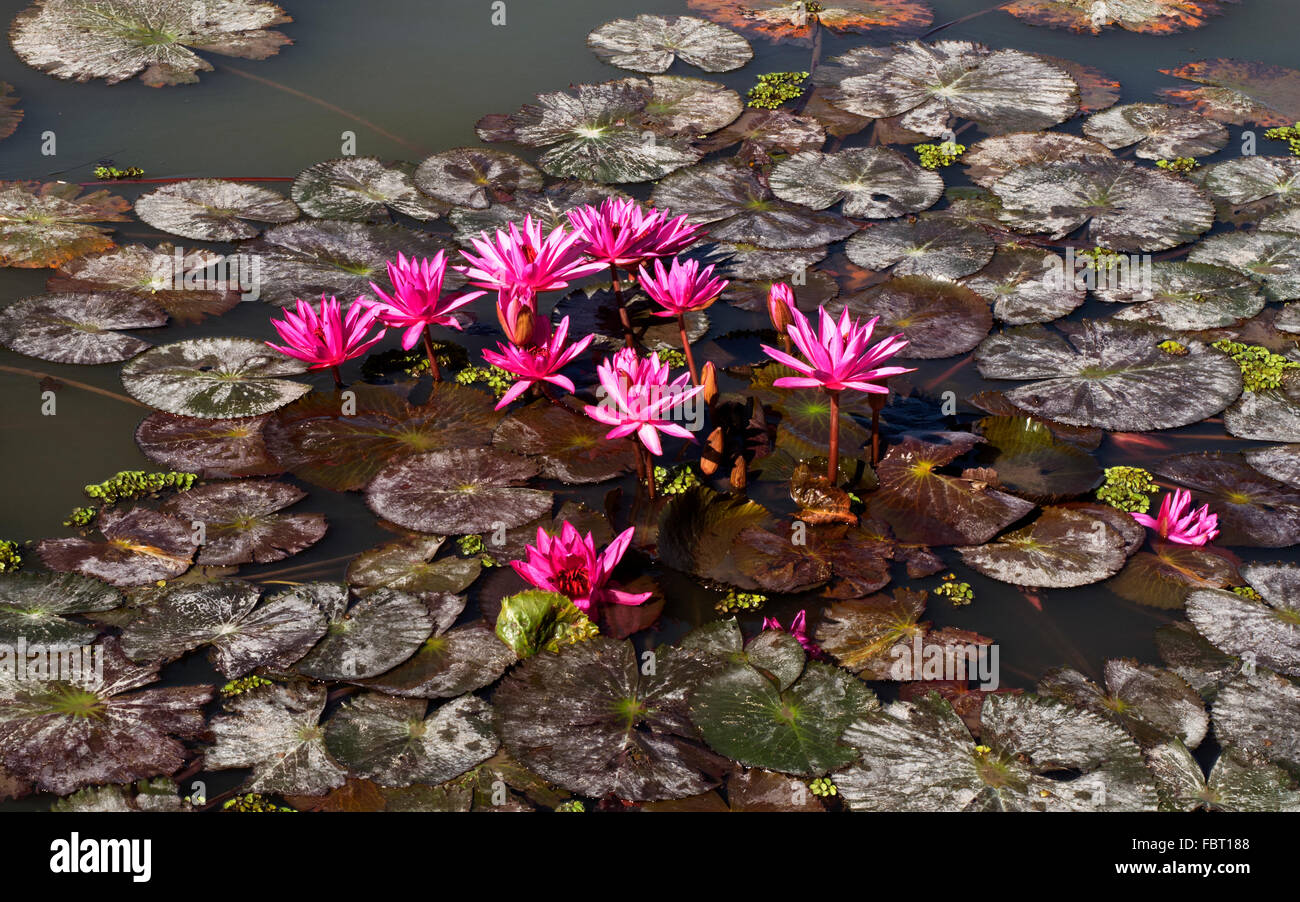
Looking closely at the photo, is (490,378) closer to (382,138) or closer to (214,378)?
(214,378)

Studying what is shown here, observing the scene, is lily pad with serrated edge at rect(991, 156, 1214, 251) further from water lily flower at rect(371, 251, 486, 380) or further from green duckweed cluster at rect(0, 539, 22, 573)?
green duckweed cluster at rect(0, 539, 22, 573)

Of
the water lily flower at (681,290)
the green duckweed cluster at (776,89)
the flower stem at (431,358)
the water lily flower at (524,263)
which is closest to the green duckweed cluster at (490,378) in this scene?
the flower stem at (431,358)

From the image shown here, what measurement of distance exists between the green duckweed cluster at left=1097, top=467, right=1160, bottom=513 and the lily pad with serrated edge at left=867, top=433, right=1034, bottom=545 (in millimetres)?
380

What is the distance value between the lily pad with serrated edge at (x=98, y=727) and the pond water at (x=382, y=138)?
106mm

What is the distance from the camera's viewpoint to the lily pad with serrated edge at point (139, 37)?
21.0 ft

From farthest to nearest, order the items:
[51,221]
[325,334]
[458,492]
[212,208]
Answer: [212,208] → [51,221] → [325,334] → [458,492]

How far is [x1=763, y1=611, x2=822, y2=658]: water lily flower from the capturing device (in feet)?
11.0

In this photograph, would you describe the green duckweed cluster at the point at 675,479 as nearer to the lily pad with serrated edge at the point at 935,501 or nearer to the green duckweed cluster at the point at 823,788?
the lily pad with serrated edge at the point at 935,501

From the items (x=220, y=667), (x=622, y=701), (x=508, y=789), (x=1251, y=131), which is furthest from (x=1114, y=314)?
(x=220, y=667)

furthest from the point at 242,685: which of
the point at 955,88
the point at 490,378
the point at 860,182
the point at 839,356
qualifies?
the point at 955,88

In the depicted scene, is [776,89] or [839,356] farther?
[776,89]

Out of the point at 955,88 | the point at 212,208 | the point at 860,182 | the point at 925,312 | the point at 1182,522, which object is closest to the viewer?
the point at 1182,522

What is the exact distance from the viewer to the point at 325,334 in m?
4.05

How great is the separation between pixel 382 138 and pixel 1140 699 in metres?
4.73
